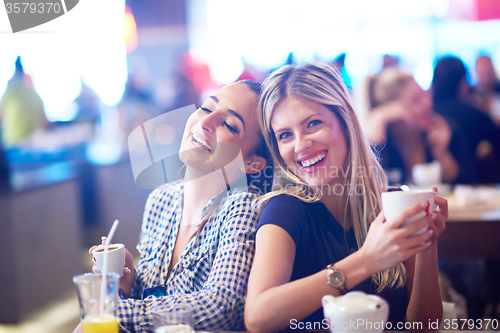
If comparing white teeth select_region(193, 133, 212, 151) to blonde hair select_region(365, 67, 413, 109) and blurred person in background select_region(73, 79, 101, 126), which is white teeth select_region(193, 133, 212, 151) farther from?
blurred person in background select_region(73, 79, 101, 126)

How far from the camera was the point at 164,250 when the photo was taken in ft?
4.10

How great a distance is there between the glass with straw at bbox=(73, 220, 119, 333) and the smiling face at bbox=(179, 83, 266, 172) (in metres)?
0.41

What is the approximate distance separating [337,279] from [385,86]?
7.16ft

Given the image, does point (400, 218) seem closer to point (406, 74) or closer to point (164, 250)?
point (164, 250)

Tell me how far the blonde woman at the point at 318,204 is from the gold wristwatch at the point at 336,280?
0.18ft

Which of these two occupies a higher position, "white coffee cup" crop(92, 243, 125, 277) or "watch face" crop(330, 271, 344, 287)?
"white coffee cup" crop(92, 243, 125, 277)

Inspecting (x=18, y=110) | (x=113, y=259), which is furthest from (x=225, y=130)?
(x=18, y=110)

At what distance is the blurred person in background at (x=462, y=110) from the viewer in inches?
108

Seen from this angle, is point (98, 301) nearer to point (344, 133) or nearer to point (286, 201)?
point (286, 201)

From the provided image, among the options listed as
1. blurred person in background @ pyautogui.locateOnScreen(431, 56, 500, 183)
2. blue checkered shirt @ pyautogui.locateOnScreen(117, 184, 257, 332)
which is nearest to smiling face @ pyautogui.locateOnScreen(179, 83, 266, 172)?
blue checkered shirt @ pyautogui.locateOnScreen(117, 184, 257, 332)

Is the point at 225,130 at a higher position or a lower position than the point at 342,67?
lower

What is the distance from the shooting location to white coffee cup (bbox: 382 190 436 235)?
0.86m

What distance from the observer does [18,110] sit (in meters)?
3.99

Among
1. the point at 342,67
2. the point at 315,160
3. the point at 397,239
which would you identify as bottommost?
the point at 397,239
